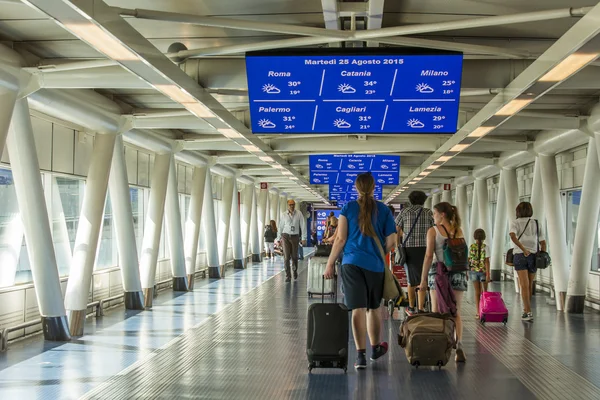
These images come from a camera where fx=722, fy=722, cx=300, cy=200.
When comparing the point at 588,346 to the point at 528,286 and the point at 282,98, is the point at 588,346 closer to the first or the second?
the point at 528,286

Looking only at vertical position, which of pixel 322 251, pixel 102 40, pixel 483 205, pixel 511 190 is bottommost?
pixel 322 251

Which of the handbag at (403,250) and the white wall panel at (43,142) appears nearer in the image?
the handbag at (403,250)

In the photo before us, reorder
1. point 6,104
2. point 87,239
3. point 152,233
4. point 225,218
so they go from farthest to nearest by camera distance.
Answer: point 225,218 → point 152,233 → point 87,239 → point 6,104

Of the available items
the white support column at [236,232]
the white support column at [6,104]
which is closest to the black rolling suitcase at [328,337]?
the white support column at [6,104]

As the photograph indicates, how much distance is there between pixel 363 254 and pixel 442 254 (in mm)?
1355

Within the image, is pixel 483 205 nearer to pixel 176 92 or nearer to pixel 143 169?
pixel 143 169

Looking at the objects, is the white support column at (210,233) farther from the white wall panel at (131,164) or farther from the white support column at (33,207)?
the white support column at (33,207)

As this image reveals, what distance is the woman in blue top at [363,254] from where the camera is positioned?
6949 millimetres

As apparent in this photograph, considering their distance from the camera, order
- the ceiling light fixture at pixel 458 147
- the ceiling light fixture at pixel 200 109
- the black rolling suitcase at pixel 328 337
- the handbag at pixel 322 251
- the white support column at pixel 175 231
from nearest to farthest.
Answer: the black rolling suitcase at pixel 328 337 < the ceiling light fixture at pixel 200 109 < the ceiling light fixture at pixel 458 147 < the handbag at pixel 322 251 < the white support column at pixel 175 231

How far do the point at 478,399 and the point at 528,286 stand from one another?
5.81 m

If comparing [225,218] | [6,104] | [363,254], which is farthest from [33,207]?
[225,218]

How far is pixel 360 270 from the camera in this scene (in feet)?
22.9

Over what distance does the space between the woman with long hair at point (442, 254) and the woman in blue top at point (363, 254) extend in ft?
2.56

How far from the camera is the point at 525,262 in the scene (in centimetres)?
1138
